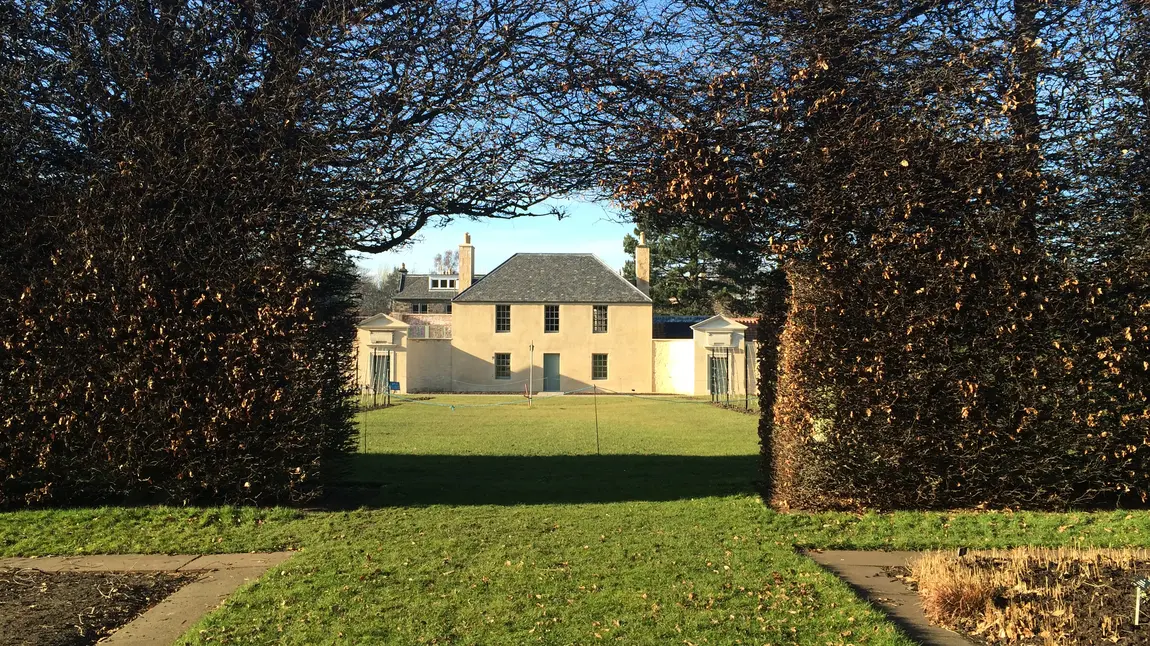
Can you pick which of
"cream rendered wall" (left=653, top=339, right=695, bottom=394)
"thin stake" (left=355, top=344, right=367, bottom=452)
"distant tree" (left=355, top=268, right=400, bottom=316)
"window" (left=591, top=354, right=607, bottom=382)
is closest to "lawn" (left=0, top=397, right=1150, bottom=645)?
"thin stake" (left=355, top=344, right=367, bottom=452)

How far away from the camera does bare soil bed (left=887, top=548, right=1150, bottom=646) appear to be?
16.2 ft

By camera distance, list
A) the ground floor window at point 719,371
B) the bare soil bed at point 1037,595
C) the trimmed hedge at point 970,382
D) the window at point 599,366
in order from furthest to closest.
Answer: the window at point 599,366
the ground floor window at point 719,371
the trimmed hedge at point 970,382
the bare soil bed at point 1037,595

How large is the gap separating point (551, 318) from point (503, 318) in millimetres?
2334

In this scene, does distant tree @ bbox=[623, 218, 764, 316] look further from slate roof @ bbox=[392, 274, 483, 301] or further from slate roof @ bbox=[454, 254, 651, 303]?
slate roof @ bbox=[392, 274, 483, 301]

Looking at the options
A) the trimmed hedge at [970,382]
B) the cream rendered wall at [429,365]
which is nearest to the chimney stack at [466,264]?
the cream rendered wall at [429,365]

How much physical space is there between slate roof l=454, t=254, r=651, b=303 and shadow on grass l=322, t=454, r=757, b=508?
29175 millimetres

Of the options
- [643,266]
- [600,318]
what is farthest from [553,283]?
[643,266]

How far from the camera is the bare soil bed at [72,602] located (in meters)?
5.20

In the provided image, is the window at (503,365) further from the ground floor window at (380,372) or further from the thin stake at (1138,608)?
the thin stake at (1138,608)

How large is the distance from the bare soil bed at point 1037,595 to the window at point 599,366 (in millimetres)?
36671

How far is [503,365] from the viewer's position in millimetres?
43375

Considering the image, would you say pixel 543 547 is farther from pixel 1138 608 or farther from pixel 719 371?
pixel 719 371

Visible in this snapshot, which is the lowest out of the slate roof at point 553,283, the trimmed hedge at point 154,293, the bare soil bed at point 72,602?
the bare soil bed at point 72,602

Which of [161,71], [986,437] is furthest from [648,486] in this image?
[161,71]
